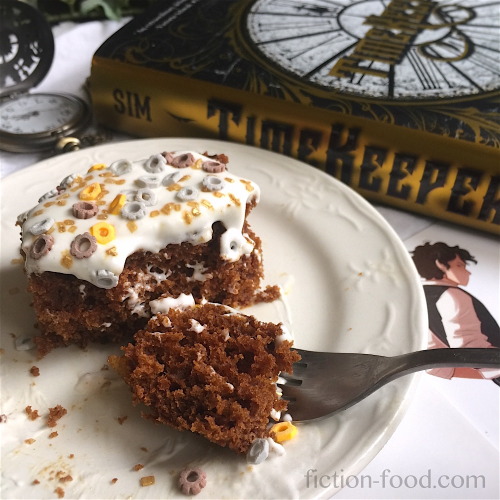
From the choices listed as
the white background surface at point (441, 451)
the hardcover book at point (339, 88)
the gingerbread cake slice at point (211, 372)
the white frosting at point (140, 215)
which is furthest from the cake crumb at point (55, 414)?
the hardcover book at point (339, 88)

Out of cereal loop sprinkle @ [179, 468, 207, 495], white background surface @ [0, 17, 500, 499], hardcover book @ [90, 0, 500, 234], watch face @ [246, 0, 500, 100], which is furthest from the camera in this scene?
watch face @ [246, 0, 500, 100]

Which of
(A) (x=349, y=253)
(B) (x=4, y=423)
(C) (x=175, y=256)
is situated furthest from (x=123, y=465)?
(A) (x=349, y=253)

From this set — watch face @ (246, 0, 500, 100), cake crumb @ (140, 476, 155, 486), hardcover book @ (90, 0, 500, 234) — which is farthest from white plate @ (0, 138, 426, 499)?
watch face @ (246, 0, 500, 100)

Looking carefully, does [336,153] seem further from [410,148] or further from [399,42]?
[399,42]

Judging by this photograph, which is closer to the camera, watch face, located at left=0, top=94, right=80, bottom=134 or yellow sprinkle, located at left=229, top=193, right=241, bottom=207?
yellow sprinkle, located at left=229, top=193, right=241, bottom=207

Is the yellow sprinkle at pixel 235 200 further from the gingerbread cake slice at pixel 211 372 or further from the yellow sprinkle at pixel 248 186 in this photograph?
the gingerbread cake slice at pixel 211 372

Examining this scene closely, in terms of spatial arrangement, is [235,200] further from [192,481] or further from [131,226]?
[192,481]

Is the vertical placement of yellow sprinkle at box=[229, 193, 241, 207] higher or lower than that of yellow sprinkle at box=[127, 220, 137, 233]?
higher

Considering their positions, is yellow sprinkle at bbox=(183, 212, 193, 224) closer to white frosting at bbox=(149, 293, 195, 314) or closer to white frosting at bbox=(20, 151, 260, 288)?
white frosting at bbox=(20, 151, 260, 288)
